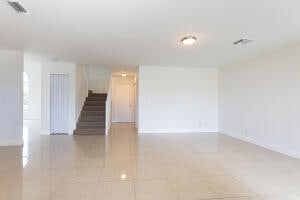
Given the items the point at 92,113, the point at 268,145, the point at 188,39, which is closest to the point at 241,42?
the point at 188,39

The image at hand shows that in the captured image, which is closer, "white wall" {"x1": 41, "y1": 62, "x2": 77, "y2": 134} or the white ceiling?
the white ceiling

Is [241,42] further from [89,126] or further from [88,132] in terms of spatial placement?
[89,126]

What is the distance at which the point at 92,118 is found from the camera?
24.9 ft

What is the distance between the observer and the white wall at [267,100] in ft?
14.5

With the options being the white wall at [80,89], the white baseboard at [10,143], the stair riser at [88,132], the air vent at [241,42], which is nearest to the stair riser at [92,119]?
the white wall at [80,89]

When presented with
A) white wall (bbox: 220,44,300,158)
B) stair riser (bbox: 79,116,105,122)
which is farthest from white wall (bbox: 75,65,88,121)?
white wall (bbox: 220,44,300,158)

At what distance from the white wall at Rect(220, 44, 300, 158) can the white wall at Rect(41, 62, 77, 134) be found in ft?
17.2

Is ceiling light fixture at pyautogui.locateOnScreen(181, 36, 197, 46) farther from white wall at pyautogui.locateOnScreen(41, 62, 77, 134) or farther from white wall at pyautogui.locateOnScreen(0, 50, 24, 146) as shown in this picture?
white wall at pyautogui.locateOnScreen(41, 62, 77, 134)

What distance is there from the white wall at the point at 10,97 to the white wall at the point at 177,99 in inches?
142

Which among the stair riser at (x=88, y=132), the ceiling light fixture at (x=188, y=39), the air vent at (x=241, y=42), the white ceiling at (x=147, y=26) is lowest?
the stair riser at (x=88, y=132)

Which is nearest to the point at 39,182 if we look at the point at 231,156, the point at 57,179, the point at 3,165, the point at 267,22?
the point at 57,179

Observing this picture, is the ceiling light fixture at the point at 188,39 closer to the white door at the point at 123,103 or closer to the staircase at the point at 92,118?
the staircase at the point at 92,118

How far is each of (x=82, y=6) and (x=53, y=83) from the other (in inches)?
191

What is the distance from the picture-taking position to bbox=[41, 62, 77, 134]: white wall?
22.4 ft
